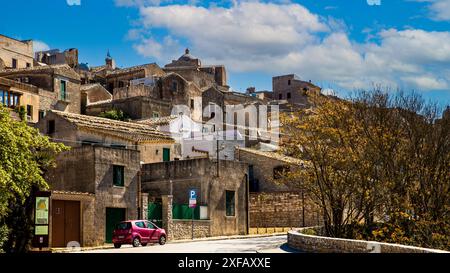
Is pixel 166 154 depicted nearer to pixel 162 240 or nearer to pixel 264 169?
pixel 264 169

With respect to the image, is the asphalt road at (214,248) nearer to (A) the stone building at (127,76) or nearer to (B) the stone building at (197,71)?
(A) the stone building at (127,76)

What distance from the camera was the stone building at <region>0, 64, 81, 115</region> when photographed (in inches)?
2527

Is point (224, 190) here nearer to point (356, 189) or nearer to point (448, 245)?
point (356, 189)

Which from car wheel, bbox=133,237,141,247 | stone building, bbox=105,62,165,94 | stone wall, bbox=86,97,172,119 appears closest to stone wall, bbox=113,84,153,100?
stone building, bbox=105,62,165,94

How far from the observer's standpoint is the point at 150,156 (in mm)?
50250

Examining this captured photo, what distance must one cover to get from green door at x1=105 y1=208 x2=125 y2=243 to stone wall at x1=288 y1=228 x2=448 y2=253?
12.1 meters

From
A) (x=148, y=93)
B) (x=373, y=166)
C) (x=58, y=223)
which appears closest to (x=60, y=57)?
(x=148, y=93)

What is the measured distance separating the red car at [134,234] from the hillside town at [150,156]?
313cm

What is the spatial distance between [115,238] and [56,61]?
6801 centimetres

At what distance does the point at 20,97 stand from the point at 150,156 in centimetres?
1522

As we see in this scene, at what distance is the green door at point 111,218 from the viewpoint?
3762cm

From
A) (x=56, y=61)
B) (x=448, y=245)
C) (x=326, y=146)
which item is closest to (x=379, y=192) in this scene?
(x=326, y=146)

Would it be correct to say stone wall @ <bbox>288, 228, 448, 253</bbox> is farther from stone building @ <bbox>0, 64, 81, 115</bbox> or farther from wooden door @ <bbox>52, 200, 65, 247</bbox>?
stone building @ <bbox>0, 64, 81, 115</bbox>
